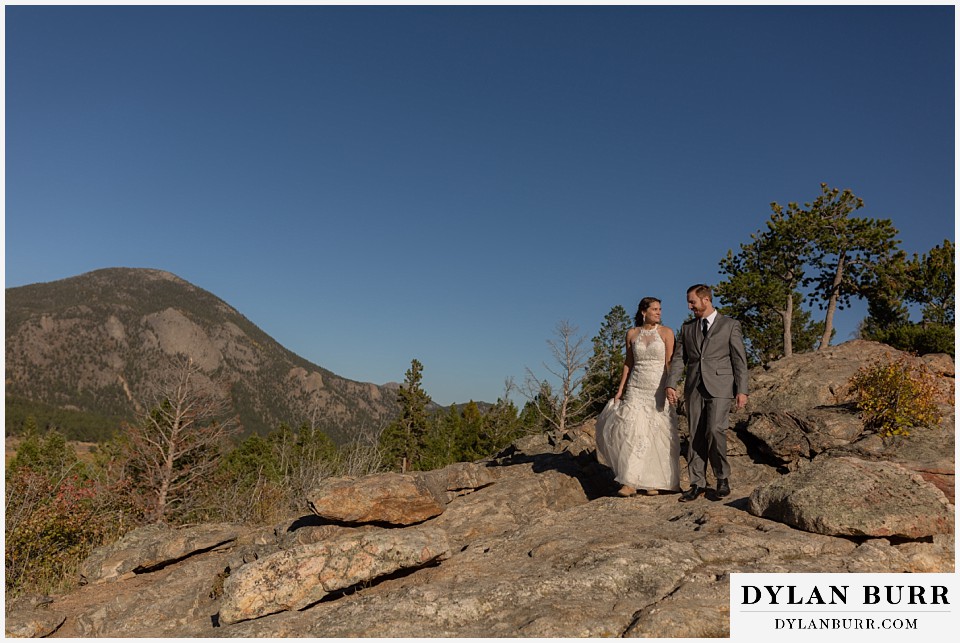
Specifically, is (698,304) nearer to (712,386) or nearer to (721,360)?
(721,360)

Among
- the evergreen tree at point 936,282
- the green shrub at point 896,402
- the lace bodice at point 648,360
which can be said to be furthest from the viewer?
the evergreen tree at point 936,282

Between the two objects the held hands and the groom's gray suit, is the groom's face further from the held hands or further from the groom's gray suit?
the held hands

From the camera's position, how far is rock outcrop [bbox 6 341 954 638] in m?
5.03

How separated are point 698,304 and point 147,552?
10119mm

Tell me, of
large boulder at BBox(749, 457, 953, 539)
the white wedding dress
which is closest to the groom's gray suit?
the white wedding dress

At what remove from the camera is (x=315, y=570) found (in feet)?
19.8

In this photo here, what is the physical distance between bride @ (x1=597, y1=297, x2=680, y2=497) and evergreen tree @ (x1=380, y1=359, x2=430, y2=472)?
46.1m

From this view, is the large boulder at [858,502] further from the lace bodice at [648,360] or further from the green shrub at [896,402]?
the green shrub at [896,402]

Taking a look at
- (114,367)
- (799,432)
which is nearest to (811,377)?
(799,432)

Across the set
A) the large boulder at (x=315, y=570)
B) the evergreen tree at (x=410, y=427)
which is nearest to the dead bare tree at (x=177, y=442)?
the evergreen tree at (x=410, y=427)

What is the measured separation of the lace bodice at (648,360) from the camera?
8.86 metres

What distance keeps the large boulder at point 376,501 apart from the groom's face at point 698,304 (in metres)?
4.76

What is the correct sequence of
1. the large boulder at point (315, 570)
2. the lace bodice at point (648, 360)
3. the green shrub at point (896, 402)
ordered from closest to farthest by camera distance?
the large boulder at point (315, 570) → the lace bodice at point (648, 360) → the green shrub at point (896, 402)

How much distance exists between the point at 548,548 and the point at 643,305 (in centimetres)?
392
